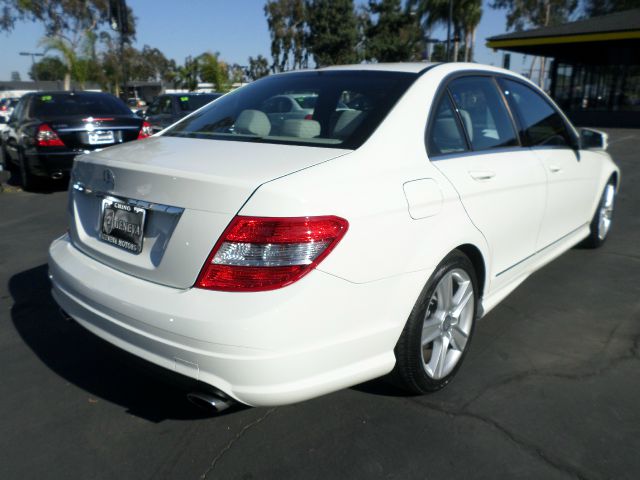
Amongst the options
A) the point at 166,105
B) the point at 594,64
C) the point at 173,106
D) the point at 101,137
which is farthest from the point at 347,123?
the point at 594,64

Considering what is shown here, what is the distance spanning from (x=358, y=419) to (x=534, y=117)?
235 centimetres

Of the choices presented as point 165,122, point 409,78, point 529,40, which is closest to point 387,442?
point 409,78

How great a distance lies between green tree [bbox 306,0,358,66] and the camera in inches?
1882

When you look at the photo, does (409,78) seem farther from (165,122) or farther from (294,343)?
(165,122)

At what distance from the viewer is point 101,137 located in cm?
798

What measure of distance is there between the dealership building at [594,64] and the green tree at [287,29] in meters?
29.5

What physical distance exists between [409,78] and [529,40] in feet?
80.1

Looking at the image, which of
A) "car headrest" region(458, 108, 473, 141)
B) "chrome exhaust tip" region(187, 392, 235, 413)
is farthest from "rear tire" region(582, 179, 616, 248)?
"chrome exhaust tip" region(187, 392, 235, 413)

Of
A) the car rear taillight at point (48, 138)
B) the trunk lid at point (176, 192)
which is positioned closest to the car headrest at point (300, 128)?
the trunk lid at point (176, 192)

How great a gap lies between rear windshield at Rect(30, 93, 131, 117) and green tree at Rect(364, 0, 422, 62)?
42056 mm

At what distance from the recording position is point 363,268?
2.09m

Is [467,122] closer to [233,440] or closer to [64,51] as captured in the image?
[233,440]

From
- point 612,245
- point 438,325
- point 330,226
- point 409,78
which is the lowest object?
point 612,245

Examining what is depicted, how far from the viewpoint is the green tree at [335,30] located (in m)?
47.8
